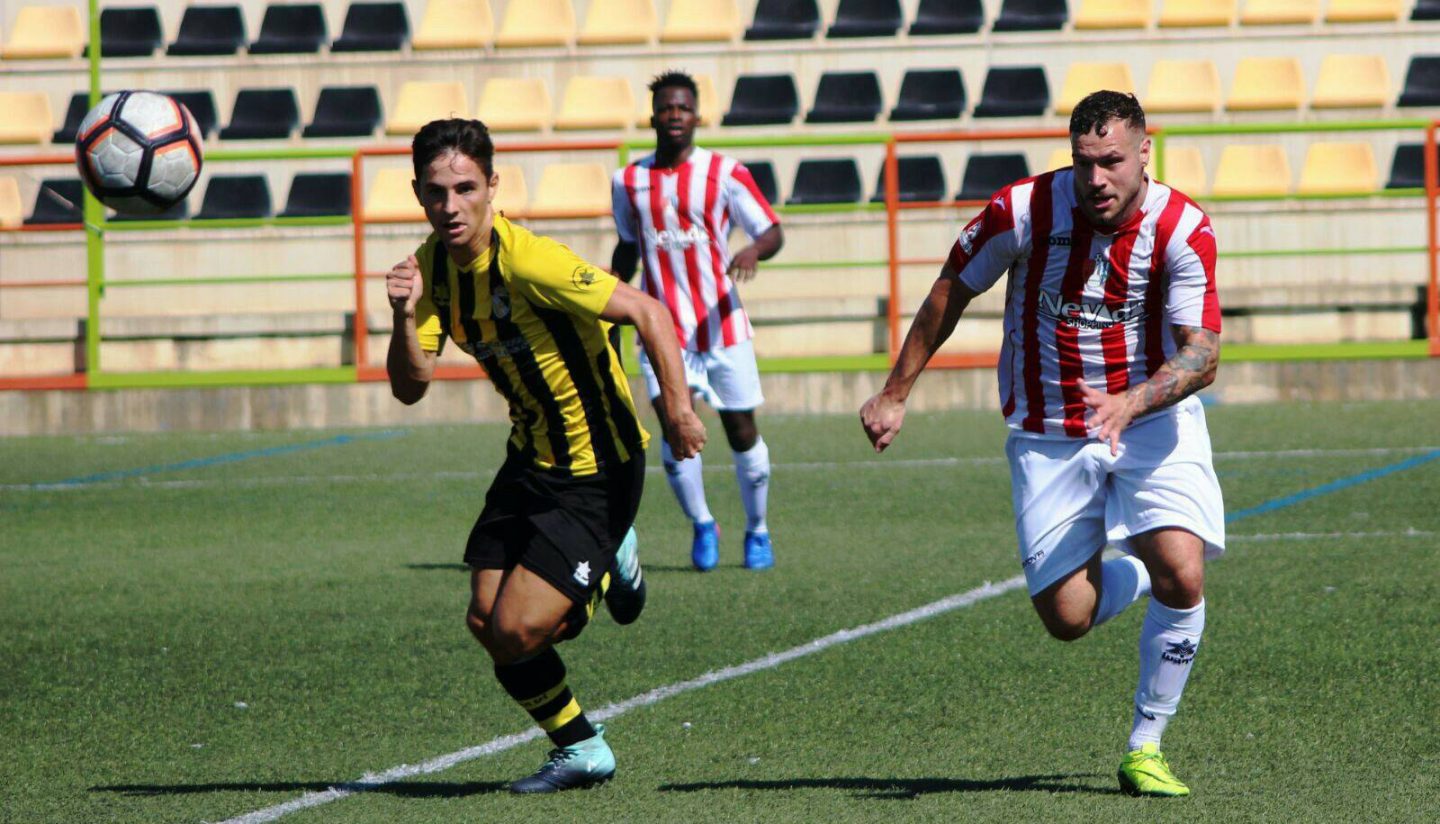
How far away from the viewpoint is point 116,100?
858 cm

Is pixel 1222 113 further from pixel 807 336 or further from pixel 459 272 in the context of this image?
pixel 459 272

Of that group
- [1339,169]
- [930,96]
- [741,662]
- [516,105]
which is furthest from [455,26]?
[741,662]

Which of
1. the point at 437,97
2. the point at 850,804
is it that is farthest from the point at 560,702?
the point at 437,97

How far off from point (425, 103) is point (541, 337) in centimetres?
1407

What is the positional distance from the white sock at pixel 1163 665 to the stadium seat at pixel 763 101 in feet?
44.0

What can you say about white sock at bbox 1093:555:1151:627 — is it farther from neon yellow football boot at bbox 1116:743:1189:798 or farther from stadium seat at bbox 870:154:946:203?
stadium seat at bbox 870:154:946:203

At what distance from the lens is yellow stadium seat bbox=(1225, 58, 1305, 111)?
58.2 ft

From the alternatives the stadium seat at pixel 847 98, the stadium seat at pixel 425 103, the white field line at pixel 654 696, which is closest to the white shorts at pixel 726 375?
the white field line at pixel 654 696

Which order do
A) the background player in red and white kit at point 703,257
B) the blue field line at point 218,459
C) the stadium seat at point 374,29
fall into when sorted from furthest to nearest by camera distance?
the stadium seat at point 374,29 → the blue field line at point 218,459 → the background player in red and white kit at point 703,257

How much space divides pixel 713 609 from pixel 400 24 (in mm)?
13104

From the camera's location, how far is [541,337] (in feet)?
15.8

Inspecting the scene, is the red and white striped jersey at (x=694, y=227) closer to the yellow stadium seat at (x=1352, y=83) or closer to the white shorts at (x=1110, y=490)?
the white shorts at (x=1110, y=490)

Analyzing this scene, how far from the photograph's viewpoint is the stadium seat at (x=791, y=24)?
1856 centimetres

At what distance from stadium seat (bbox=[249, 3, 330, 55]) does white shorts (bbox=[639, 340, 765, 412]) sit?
11535mm
